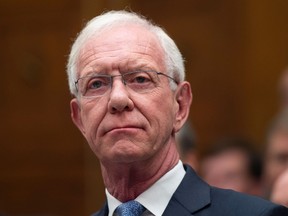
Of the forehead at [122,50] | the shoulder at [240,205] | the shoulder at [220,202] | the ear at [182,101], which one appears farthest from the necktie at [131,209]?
the forehead at [122,50]

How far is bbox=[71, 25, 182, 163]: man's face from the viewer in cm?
377

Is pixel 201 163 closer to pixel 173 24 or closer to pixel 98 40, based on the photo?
pixel 173 24

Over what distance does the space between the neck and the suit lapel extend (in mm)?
93

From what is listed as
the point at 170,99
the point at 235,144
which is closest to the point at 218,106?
the point at 235,144

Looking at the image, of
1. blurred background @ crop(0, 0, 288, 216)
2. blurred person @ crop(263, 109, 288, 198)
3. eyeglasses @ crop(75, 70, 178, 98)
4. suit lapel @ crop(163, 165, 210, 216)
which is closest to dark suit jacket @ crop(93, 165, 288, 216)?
suit lapel @ crop(163, 165, 210, 216)

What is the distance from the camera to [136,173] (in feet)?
12.8

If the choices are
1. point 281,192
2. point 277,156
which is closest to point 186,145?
point 277,156

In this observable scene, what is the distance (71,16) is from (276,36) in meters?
1.81

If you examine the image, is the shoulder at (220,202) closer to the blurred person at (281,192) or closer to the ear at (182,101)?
the ear at (182,101)

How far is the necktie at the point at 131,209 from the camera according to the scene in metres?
3.81

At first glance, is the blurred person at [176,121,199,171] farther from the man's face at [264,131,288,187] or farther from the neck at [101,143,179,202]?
the neck at [101,143,179,202]

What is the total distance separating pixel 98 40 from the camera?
3945mm

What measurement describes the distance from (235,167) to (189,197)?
2920mm

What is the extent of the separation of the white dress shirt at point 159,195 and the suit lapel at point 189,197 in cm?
2
